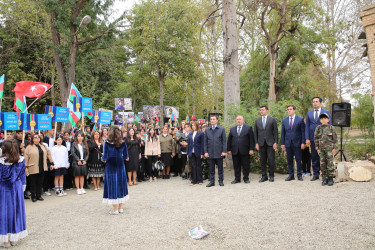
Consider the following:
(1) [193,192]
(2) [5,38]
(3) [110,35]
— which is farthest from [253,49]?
(2) [5,38]

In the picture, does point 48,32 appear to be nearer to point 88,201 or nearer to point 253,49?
point 253,49

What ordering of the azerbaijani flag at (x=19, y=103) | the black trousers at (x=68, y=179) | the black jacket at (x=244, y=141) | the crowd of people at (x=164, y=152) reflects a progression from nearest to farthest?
the crowd of people at (x=164, y=152)
the black jacket at (x=244, y=141)
the azerbaijani flag at (x=19, y=103)
the black trousers at (x=68, y=179)

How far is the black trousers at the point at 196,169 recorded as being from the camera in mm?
8867

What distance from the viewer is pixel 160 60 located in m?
20.2

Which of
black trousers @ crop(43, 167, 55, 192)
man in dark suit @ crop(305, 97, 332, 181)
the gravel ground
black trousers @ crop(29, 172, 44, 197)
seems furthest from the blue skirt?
man in dark suit @ crop(305, 97, 332, 181)

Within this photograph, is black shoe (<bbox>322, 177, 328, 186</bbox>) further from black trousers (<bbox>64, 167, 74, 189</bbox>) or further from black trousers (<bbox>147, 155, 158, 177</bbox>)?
black trousers (<bbox>64, 167, 74, 189</bbox>)

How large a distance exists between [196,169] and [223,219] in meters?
4.00

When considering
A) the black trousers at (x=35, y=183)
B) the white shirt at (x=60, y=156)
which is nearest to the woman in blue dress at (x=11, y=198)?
the black trousers at (x=35, y=183)

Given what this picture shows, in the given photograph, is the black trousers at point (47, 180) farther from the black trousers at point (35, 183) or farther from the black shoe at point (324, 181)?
the black shoe at point (324, 181)

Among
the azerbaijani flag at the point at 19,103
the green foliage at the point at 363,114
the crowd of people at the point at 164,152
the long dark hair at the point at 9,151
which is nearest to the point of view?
the long dark hair at the point at 9,151

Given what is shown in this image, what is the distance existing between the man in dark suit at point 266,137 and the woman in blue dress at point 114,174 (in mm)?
4189

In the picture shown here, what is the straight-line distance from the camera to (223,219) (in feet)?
16.4

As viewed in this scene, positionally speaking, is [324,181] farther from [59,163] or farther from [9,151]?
[59,163]

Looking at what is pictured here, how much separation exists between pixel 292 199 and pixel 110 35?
15.7 m
